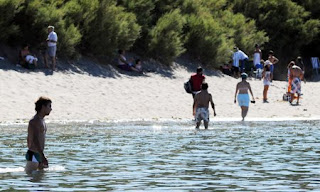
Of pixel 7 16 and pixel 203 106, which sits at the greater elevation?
pixel 7 16

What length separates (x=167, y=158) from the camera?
17469 millimetres

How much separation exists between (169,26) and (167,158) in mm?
22766

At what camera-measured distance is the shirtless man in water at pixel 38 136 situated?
45.9 feet

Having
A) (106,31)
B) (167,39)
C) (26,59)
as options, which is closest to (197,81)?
(26,59)

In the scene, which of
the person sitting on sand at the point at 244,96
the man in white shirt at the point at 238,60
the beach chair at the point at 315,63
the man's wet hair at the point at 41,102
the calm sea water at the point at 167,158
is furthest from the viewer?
the beach chair at the point at 315,63

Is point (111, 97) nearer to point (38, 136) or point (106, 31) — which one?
point (106, 31)

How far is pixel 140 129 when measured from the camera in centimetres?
2475

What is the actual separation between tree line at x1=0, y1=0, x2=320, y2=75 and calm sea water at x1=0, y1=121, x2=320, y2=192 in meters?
8.90

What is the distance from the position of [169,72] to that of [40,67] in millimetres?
6749

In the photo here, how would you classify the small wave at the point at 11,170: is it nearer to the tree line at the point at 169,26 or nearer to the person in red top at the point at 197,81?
the person in red top at the point at 197,81

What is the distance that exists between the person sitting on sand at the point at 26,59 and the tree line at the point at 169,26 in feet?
2.77

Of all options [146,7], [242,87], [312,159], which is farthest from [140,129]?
[146,7]

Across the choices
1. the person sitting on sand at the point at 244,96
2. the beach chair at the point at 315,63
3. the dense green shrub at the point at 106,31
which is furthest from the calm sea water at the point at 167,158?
the beach chair at the point at 315,63

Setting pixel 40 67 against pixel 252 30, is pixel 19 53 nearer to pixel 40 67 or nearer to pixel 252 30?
pixel 40 67
